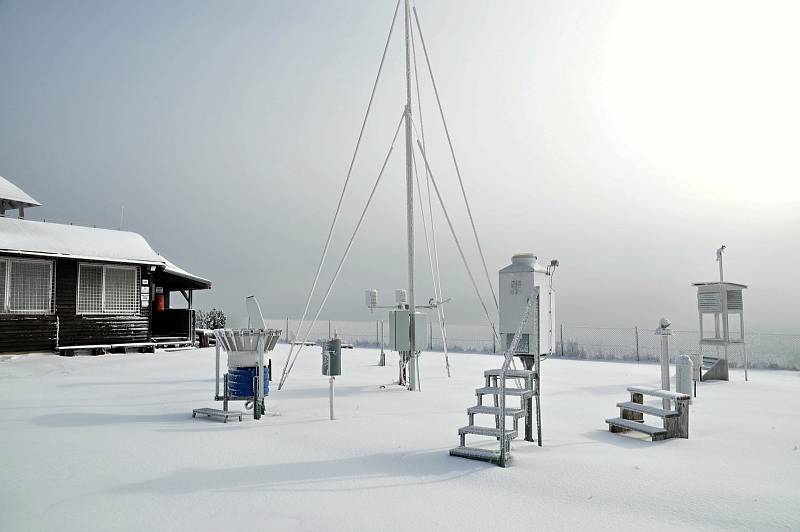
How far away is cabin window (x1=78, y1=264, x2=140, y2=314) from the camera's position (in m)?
21.1

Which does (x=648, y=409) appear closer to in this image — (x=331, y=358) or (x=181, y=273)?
(x=331, y=358)

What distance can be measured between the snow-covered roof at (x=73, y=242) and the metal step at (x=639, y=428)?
18320 millimetres

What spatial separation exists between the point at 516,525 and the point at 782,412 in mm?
8027

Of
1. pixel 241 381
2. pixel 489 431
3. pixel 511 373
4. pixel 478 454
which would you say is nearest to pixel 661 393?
pixel 511 373

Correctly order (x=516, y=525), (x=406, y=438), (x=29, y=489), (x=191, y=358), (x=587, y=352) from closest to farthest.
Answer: (x=516, y=525) → (x=29, y=489) → (x=406, y=438) → (x=191, y=358) → (x=587, y=352)

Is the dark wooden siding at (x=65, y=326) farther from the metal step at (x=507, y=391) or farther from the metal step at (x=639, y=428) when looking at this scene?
the metal step at (x=639, y=428)

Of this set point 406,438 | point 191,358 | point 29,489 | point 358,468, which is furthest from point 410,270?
point 191,358

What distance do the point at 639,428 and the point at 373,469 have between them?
3.94 m

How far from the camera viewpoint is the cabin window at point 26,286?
1905 centimetres

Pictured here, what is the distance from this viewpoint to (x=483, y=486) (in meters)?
5.92

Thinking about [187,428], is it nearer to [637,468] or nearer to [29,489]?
[29,489]

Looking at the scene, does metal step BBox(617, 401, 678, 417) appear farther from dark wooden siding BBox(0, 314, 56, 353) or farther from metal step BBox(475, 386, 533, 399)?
dark wooden siding BBox(0, 314, 56, 353)

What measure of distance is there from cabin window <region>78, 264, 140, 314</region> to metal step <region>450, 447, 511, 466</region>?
18.1 meters

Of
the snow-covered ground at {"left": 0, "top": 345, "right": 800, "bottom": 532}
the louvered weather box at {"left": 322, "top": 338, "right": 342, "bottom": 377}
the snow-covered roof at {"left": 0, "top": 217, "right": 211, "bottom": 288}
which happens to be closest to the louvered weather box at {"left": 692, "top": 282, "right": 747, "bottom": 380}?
the snow-covered ground at {"left": 0, "top": 345, "right": 800, "bottom": 532}
